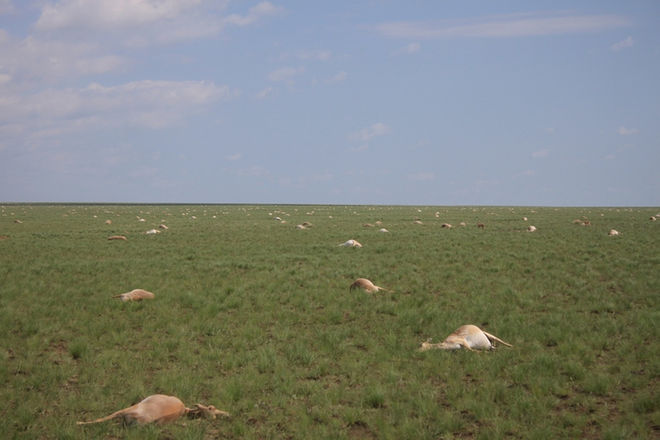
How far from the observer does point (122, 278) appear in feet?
51.7

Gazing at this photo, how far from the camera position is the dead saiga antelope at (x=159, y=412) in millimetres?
6484

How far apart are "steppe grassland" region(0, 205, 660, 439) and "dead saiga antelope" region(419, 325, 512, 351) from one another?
9.0 inches

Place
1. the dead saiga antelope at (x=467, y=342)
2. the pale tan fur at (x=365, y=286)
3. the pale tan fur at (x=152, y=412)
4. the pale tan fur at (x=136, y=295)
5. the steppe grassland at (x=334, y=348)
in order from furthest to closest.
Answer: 1. the pale tan fur at (x=365, y=286)
2. the pale tan fur at (x=136, y=295)
3. the dead saiga antelope at (x=467, y=342)
4. the steppe grassland at (x=334, y=348)
5. the pale tan fur at (x=152, y=412)

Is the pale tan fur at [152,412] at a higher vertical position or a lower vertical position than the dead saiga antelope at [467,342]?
lower

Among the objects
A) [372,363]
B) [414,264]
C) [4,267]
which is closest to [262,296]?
[372,363]

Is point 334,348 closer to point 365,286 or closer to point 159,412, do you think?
Result: point 159,412

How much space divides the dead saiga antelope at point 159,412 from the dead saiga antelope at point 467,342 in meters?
4.31

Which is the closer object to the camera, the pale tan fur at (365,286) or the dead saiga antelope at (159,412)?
the dead saiga antelope at (159,412)

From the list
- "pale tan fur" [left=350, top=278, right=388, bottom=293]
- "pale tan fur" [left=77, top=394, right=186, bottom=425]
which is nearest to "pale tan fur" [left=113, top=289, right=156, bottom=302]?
"pale tan fur" [left=350, top=278, right=388, bottom=293]

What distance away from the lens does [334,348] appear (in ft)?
31.5

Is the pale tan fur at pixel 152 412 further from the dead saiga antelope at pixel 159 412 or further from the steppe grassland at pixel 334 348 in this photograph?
the steppe grassland at pixel 334 348

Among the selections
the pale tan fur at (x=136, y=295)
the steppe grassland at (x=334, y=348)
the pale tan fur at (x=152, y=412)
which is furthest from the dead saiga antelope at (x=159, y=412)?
the pale tan fur at (x=136, y=295)

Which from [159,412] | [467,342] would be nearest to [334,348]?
[467,342]

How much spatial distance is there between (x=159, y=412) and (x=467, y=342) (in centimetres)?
570
